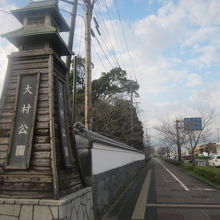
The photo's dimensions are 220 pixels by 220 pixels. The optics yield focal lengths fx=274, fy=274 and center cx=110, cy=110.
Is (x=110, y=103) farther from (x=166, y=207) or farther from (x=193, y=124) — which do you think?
(x=166, y=207)

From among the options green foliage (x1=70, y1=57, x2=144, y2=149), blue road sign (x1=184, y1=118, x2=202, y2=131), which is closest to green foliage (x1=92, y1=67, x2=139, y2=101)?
green foliage (x1=70, y1=57, x2=144, y2=149)

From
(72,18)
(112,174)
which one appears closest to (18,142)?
(112,174)

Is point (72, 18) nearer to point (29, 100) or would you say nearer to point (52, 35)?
point (52, 35)

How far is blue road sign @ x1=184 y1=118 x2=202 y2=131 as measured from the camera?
29.2 m

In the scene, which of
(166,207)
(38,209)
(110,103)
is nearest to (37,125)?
(38,209)

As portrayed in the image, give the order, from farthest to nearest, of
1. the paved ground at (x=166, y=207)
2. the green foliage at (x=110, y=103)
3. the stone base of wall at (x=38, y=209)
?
the green foliage at (x=110, y=103)
the paved ground at (x=166, y=207)
the stone base of wall at (x=38, y=209)

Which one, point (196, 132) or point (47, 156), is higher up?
point (196, 132)

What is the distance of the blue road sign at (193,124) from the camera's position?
29223 mm

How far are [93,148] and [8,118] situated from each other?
252cm

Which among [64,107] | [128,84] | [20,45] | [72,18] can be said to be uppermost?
[128,84]

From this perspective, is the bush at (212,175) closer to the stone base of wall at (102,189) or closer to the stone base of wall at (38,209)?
the stone base of wall at (102,189)

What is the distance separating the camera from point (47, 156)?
17.5 feet

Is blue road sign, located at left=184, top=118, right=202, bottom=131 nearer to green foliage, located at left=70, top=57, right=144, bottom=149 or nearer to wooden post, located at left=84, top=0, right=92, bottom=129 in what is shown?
green foliage, located at left=70, top=57, right=144, bottom=149

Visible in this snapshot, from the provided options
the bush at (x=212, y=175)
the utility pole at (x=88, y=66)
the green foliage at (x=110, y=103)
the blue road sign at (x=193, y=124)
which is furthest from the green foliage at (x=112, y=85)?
the utility pole at (x=88, y=66)
